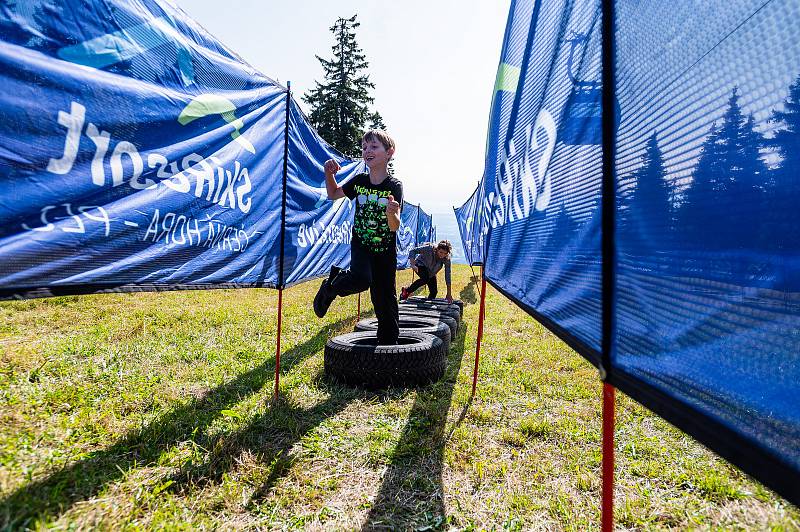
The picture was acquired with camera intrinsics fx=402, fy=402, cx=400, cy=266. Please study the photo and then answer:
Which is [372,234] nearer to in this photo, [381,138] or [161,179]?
[381,138]

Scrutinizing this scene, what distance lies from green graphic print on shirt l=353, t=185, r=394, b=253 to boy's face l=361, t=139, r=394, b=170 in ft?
0.75

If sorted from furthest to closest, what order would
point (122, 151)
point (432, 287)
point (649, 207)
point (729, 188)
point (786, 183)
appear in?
point (432, 287)
point (122, 151)
point (649, 207)
point (729, 188)
point (786, 183)

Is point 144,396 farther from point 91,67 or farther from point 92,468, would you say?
point 91,67

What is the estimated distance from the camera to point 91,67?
6.03 ft

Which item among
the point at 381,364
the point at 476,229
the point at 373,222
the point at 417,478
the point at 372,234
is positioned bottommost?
the point at 417,478

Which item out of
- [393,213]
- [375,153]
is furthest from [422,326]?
[375,153]

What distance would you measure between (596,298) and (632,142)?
0.51 m

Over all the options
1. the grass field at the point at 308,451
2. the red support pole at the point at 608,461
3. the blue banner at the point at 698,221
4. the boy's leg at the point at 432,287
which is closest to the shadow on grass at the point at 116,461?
the grass field at the point at 308,451

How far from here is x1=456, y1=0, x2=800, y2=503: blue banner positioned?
75 centimetres

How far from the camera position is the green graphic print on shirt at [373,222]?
3.57 meters

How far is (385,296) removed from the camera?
3.65 m

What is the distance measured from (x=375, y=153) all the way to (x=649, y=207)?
2713mm

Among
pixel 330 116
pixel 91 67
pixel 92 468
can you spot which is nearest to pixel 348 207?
pixel 91 67

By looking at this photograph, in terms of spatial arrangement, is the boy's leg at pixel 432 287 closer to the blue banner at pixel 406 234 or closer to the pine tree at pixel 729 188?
the blue banner at pixel 406 234
